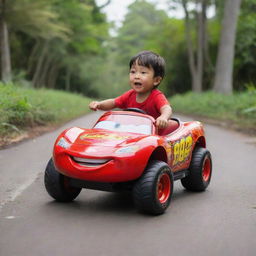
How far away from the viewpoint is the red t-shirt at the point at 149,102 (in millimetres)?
6050

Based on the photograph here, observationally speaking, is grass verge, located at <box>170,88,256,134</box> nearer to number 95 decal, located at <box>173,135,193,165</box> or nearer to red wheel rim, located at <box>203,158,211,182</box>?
red wheel rim, located at <box>203,158,211,182</box>

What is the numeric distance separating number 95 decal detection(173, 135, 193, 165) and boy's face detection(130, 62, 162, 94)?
0.81 meters

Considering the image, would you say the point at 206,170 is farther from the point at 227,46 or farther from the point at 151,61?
the point at 227,46

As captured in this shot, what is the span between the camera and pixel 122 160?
15.8 ft

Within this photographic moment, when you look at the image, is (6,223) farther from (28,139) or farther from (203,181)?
(28,139)

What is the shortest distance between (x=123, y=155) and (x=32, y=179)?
8.24 ft

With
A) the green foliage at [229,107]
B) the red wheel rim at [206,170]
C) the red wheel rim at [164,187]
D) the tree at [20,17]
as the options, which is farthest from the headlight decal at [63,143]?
the tree at [20,17]

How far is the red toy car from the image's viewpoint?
4.86m

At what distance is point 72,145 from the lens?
16.8 ft

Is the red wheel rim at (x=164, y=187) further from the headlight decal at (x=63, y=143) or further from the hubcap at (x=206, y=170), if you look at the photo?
the hubcap at (x=206, y=170)

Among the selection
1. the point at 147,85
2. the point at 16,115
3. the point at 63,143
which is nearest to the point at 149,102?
the point at 147,85

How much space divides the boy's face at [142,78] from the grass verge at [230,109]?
373 inches

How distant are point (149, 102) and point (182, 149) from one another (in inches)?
28.7

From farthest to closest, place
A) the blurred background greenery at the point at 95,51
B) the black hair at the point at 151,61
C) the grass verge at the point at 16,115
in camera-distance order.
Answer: the blurred background greenery at the point at 95,51, the grass verge at the point at 16,115, the black hair at the point at 151,61
